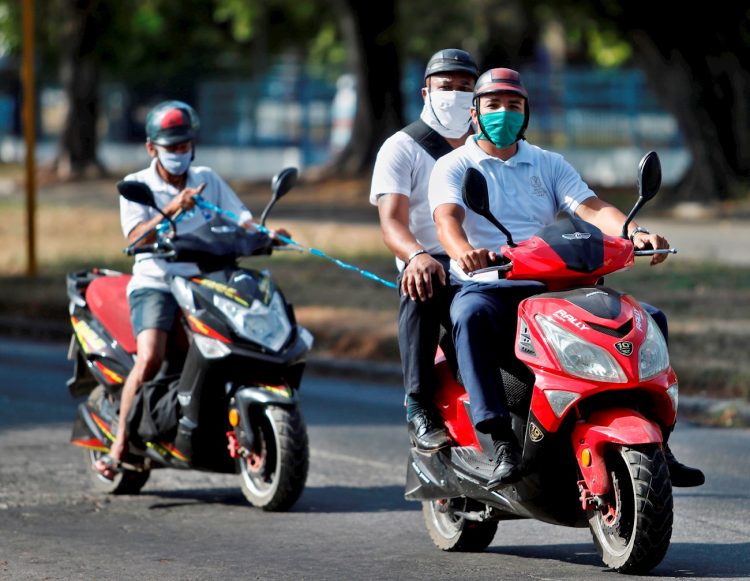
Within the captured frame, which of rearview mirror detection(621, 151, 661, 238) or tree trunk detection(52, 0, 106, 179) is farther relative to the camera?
tree trunk detection(52, 0, 106, 179)

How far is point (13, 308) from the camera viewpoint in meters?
16.9

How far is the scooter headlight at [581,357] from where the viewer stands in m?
5.68

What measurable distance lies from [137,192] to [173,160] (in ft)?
1.64

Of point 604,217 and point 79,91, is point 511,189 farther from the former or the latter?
point 79,91

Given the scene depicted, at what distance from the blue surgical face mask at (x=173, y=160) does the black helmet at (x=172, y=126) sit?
0.06 meters

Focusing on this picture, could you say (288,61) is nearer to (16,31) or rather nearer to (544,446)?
(16,31)

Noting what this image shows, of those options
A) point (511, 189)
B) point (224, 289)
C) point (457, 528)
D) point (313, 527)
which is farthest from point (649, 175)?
point (224, 289)

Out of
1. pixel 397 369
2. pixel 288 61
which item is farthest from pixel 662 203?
pixel 288 61

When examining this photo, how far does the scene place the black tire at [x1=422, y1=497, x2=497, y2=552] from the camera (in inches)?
262

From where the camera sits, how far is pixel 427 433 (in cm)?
649

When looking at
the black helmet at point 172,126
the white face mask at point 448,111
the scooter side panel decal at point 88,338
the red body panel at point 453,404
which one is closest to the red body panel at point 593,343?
the red body panel at point 453,404

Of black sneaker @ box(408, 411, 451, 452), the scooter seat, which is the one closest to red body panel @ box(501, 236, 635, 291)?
black sneaker @ box(408, 411, 451, 452)

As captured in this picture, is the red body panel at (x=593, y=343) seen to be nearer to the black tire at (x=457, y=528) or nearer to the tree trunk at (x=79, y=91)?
the black tire at (x=457, y=528)

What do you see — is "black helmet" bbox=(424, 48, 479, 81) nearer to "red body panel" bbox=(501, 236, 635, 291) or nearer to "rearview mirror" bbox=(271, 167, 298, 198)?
"rearview mirror" bbox=(271, 167, 298, 198)
